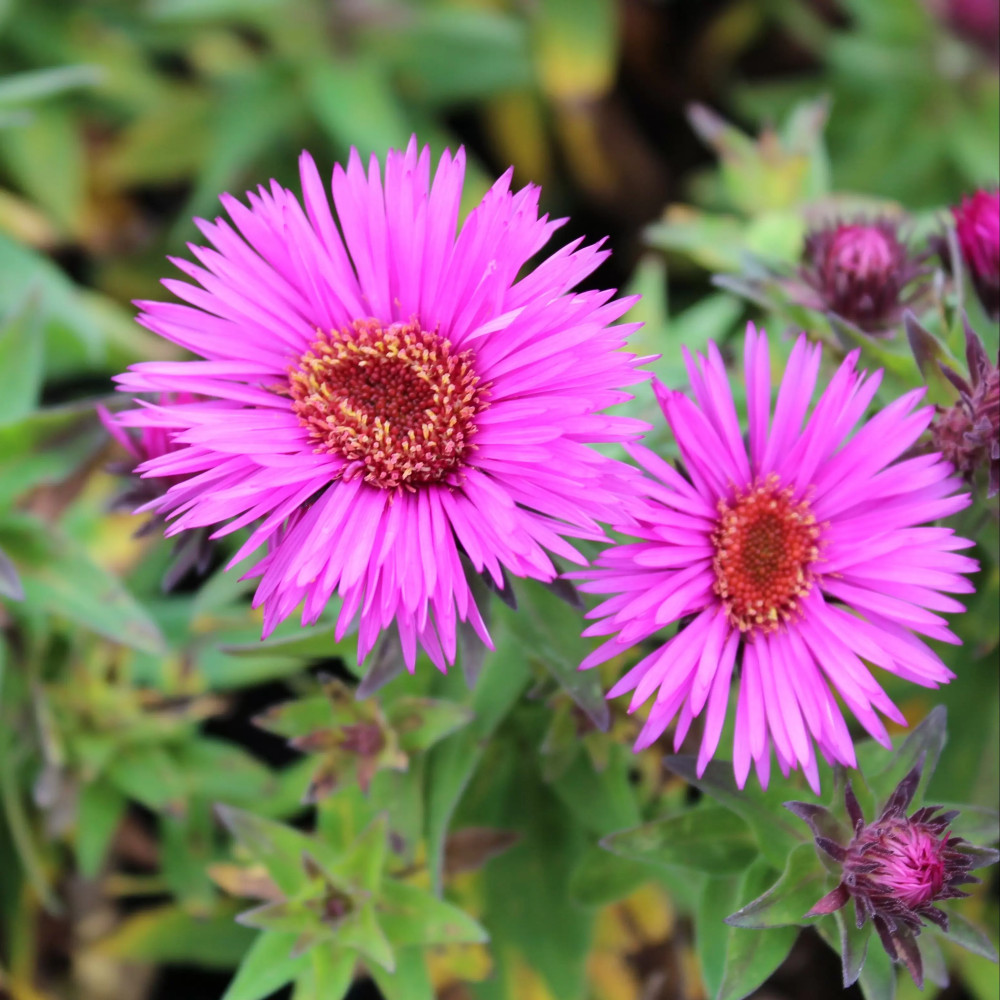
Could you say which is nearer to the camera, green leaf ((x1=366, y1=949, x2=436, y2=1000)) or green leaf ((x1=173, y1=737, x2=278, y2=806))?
green leaf ((x1=366, y1=949, x2=436, y2=1000))

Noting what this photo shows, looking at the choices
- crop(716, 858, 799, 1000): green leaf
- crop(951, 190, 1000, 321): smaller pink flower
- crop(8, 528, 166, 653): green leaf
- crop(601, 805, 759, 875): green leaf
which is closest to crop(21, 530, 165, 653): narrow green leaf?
crop(8, 528, 166, 653): green leaf

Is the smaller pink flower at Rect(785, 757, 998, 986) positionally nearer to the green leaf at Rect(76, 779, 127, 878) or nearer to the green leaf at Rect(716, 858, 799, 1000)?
the green leaf at Rect(716, 858, 799, 1000)

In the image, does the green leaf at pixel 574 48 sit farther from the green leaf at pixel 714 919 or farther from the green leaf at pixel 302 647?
the green leaf at pixel 714 919

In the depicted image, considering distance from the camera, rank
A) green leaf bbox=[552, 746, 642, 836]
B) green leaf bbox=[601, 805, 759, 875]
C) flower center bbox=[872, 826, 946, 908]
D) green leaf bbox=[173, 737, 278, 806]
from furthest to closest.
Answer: green leaf bbox=[173, 737, 278, 806] < green leaf bbox=[552, 746, 642, 836] < green leaf bbox=[601, 805, 759, 875] < flower center bbox=[872, 826, 946, 908]

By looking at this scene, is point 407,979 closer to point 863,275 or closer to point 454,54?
point 863,275

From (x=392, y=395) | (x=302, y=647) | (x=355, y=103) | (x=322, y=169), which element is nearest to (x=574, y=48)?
(x=355, y=103)

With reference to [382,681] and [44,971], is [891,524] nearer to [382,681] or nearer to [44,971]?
[382,681]

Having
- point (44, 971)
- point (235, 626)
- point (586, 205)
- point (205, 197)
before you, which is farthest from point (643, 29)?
point (44, 971)
